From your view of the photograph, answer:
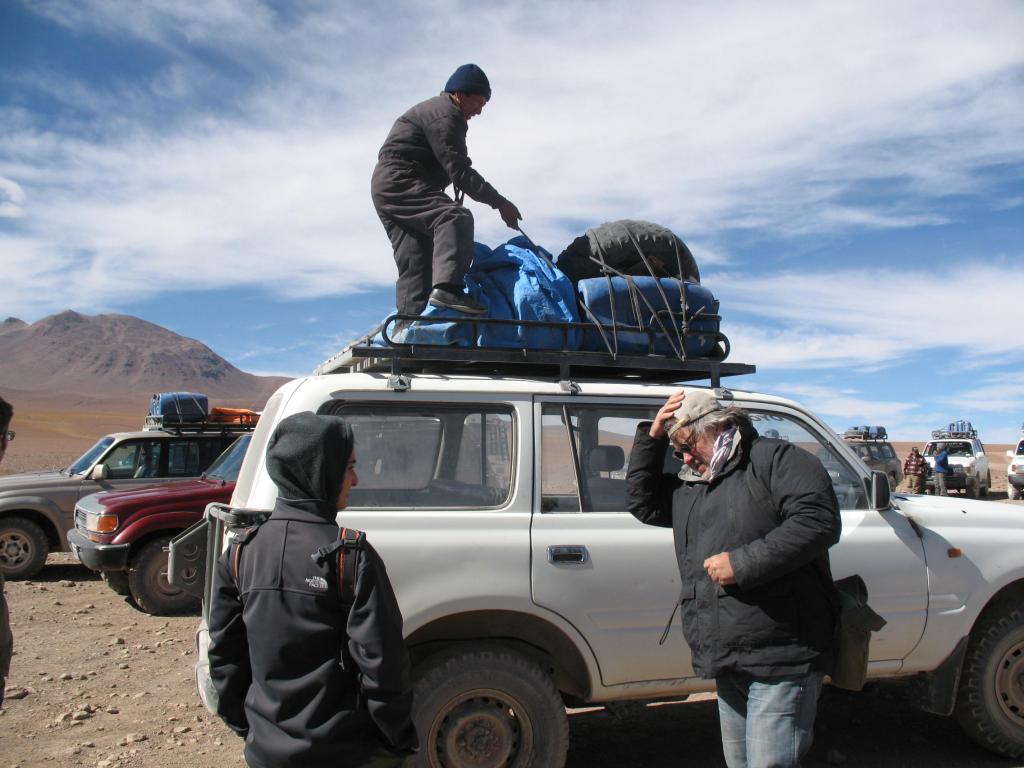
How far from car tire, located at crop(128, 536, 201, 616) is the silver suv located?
2182 mm

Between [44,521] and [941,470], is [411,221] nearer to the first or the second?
[44,521]

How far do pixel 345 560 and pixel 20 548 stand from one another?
31.6ft

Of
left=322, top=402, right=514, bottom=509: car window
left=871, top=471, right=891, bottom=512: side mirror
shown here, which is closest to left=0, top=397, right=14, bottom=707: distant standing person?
left=322, top=402, right=514, bottom=509: car window

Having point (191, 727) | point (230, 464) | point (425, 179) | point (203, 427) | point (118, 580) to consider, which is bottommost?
point (191, 727)

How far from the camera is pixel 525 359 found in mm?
4164

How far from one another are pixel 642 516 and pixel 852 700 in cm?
323

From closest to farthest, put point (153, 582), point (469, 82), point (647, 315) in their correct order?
point (647, 315) → point (469, 82) → point (153, 582)

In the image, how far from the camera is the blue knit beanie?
4750 millimetres

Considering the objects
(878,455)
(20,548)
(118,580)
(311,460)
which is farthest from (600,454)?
(878,455)

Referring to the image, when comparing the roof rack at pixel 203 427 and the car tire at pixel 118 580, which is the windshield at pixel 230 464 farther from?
the roof rack at pixel 203 427

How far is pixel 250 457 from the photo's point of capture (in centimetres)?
389

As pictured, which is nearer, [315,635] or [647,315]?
[315,635]

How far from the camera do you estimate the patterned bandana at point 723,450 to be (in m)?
3.01

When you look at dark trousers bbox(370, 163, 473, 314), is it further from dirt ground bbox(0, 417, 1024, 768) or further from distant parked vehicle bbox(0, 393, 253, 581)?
distant parked vehicle bbox(0, 393, 253, 581)
